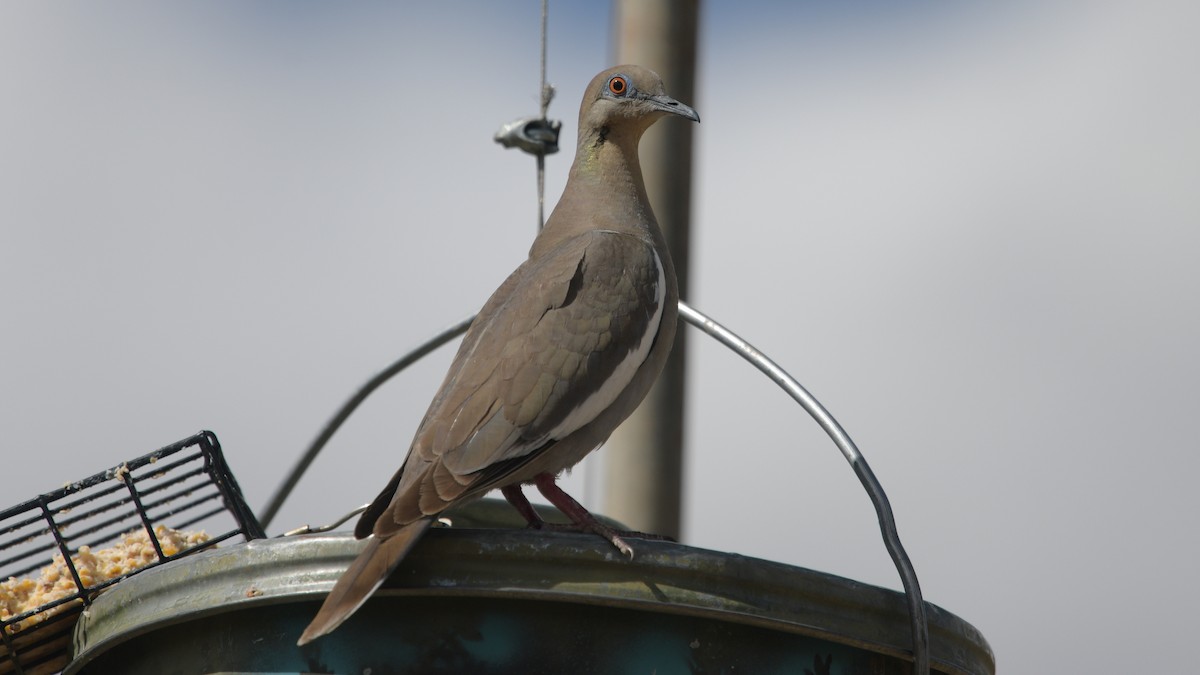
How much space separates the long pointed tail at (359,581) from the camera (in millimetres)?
2709

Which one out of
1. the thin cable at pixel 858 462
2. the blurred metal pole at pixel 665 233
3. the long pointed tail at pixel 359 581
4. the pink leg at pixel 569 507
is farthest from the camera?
the blurred metal pole at pixel 665 233

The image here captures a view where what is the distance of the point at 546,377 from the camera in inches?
140

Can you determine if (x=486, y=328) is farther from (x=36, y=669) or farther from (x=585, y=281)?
(x=36, y=669)

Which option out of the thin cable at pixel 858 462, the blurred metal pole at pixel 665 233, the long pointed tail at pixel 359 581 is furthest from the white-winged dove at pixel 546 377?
the blurred metal pole at pixel 665 233

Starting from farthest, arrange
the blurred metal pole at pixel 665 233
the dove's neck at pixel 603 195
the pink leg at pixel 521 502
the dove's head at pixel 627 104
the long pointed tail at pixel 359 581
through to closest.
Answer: the blurred metal pole at pixel 665 233, the dove's head at pixel 627 104, the dove's neck at pixel 603 195, the pink leg at pixel 521 502, the long pointed tail at pixel 359 581

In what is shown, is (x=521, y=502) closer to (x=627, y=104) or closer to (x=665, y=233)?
(x=627, y=104)

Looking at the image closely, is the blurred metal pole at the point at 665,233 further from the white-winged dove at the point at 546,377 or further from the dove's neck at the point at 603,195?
the white-winged dove at the point at 546,377

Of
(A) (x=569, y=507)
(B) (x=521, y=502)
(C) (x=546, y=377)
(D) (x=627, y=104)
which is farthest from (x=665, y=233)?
(A) (x=569, y=507)

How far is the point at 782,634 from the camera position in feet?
9.62

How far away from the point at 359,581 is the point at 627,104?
232 centimetres

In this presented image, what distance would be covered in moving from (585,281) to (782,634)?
1249 mm

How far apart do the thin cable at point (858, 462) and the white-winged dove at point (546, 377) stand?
174 mm

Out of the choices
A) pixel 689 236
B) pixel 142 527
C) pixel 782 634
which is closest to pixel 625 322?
pixel 782 634

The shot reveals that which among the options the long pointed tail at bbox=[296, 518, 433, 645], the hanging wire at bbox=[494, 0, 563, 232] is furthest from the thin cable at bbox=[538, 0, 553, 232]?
the long pointed tail at bbox=[296, 518, 433, 645]
